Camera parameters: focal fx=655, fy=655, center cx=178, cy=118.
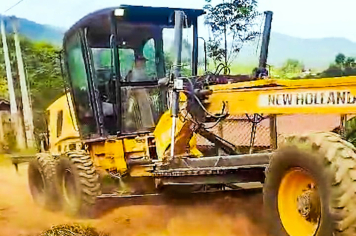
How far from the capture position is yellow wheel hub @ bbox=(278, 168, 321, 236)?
17.2 feet

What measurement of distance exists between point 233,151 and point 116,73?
175cm

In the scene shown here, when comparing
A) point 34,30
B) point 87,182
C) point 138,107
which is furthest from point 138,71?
point 34,30

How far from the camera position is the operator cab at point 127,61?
27.0 feet

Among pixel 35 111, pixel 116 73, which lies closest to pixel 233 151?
pixel 116 73

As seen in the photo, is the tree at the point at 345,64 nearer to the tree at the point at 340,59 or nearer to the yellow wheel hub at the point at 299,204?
the tree at the point at 340,59

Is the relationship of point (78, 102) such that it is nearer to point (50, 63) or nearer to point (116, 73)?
point (116, 73)

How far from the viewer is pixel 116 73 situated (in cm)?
821

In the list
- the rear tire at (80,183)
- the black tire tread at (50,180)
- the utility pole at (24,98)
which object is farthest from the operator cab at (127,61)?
the utility pole at (24,98)

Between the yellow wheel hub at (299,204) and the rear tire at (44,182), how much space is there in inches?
177

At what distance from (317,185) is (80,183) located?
4053 millimetres

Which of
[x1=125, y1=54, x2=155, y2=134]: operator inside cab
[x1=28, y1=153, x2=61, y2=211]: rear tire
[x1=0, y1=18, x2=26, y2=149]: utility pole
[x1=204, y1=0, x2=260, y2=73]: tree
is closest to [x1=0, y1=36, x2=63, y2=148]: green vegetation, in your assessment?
[x1=0, y1=18, x2=26, y2=149]: utility pole

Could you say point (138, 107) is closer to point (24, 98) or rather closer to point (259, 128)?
point (259, 128)

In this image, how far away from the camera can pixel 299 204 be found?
539 centimetres

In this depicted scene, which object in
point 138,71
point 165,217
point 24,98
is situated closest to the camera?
point 165,217
